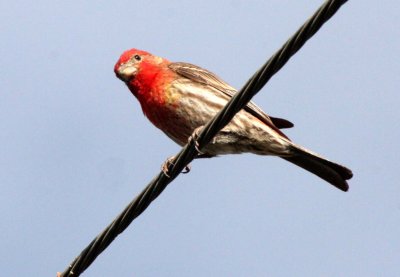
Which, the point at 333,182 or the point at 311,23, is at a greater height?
the point at 311,23

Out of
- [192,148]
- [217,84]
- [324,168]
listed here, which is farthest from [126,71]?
[192,148]

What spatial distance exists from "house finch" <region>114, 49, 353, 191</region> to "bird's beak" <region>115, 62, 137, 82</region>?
300 millimetres

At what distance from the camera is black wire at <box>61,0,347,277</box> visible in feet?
20.8

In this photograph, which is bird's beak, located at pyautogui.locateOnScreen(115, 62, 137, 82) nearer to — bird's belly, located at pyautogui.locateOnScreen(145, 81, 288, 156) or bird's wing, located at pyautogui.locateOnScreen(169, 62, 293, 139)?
bird's wing, located at pyautogui.locateOnScreen(169, 62, 293, 139)

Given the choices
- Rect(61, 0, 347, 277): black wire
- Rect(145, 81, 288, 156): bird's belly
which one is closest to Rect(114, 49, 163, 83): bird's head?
Rect(145, 81, 288, 156): bird's belly

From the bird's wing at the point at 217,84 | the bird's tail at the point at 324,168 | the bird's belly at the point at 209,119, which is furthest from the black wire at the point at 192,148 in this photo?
the bird's tail at the point at 324,168

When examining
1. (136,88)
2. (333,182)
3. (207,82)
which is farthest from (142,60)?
(333,182)

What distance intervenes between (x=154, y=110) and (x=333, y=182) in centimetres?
231

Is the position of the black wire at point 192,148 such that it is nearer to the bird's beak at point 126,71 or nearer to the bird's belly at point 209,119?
the bird's belly at point 209,119

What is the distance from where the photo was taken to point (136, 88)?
1121 centimetres

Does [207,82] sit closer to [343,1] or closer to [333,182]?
[333,182]

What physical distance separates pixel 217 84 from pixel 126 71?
1368mm

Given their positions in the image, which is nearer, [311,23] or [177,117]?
[311,23]

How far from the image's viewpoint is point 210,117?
10305mm
